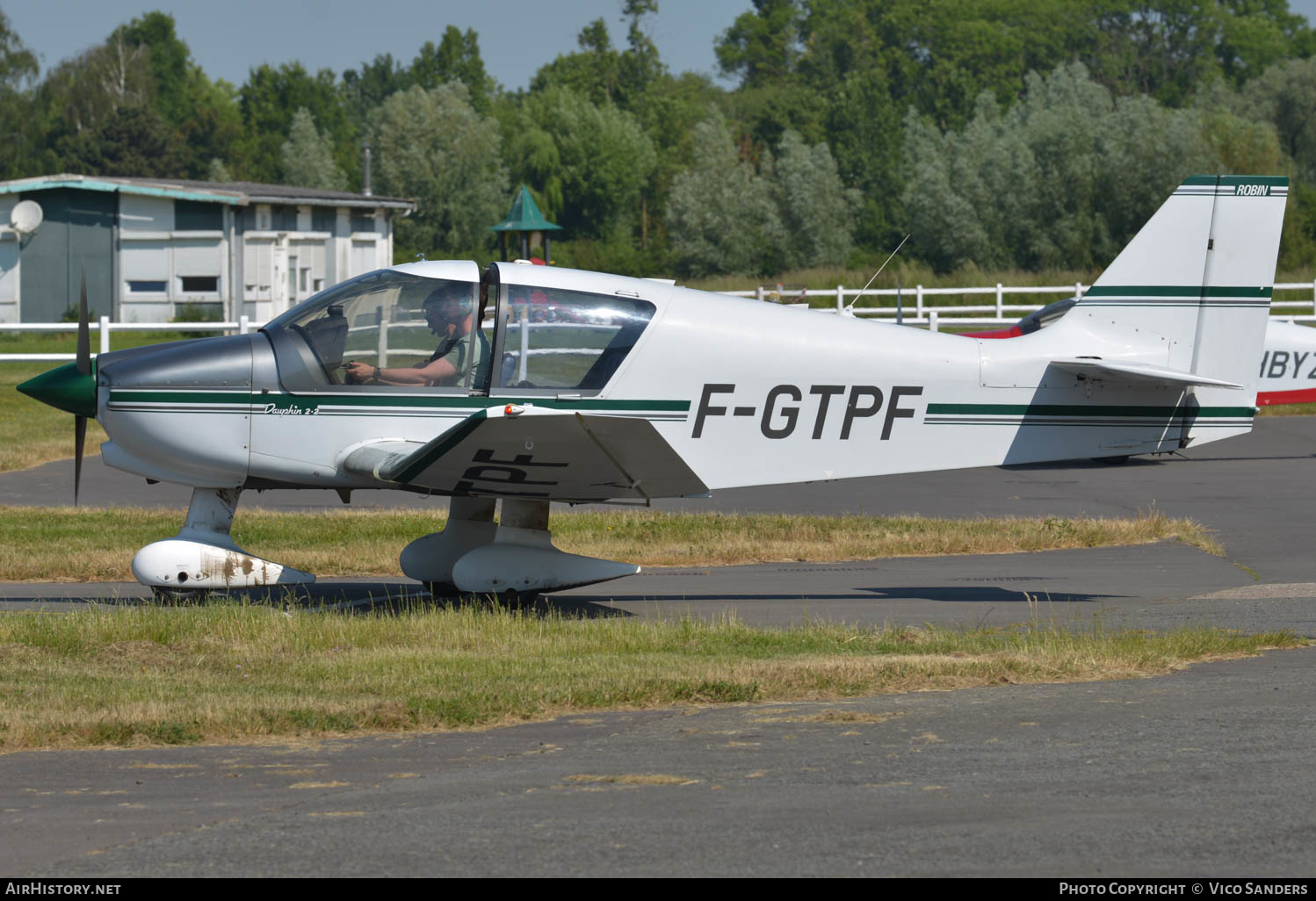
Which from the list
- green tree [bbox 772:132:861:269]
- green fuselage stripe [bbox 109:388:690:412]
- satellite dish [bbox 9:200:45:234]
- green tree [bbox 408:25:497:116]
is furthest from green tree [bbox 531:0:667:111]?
green fuselage stripe [bbox 109:388:690:412]

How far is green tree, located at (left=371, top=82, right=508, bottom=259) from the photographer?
7038 centimetres

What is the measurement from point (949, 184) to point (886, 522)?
170 ft

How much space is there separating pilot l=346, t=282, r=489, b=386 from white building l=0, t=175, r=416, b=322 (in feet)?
103

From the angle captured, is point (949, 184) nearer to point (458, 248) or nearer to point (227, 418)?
→ point (458, 248)

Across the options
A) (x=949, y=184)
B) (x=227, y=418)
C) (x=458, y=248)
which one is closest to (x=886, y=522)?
(x=227, y=418)

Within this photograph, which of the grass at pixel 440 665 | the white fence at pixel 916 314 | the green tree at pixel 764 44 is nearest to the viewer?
the grass at pixel 440 665

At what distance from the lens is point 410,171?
70875mm

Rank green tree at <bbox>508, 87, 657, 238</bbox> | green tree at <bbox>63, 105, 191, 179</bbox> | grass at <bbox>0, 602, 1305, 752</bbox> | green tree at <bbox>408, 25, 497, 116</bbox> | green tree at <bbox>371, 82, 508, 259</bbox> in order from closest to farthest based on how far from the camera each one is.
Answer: grass at <bbox>0, 602, 1305, 752</bbox>
green tree at <bbox>371, 82, 508, 259</bbox>
green tree at <bbox>508, 87, 657, 238</bbox>
green tree at <bbox>63, 105, 191, 179</bbox>
green tree at <bbox>408, 25, 497, 116</bbox>

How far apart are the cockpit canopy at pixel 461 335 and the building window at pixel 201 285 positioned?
32.4 meters

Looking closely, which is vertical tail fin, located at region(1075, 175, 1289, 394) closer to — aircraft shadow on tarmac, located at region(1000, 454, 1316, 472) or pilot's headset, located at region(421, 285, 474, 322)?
pilot's headset, located at region(421, 285, 474, 322)

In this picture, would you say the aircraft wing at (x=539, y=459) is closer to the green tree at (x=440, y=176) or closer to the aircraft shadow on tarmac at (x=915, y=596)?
the aircraft shadow on tarmac at (x=915, y=596)

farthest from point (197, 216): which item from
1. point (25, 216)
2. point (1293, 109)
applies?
point (1293, 109)

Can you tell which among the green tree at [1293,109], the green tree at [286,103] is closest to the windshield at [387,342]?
the green tree at [1293,109]

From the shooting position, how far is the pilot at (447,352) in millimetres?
9570
